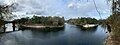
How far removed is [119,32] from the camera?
4988mm

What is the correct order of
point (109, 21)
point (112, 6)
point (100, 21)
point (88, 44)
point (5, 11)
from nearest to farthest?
point (112, 6) < point (100, 21) < point (109, 21) < point (5, 11) < point (88, 44)

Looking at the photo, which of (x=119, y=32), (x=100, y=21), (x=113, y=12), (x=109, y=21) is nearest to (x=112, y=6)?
(x=113, y=12)

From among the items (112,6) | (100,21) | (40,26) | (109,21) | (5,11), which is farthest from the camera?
(40,26)

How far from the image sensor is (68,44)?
82.5m

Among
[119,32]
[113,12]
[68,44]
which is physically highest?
[113,12]

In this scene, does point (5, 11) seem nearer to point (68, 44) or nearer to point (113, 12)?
point (113, 12)

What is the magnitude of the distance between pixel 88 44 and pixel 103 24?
253ft

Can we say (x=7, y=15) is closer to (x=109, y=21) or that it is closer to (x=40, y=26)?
(x=109, y=21)

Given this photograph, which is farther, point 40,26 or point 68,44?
point 40,26

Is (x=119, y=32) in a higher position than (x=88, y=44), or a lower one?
higher

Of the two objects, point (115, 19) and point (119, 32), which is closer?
point (115, 19)

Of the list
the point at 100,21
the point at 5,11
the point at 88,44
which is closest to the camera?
the point at 100,21

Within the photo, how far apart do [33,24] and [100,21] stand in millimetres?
196491

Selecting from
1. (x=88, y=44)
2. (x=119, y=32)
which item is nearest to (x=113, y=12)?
(x=119, y=32)
